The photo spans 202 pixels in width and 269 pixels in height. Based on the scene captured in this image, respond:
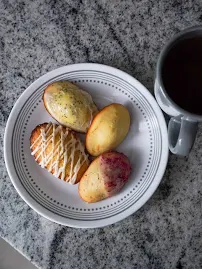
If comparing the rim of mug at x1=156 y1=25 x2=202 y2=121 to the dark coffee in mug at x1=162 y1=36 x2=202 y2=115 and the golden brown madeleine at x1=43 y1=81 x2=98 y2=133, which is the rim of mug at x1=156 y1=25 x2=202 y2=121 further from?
the golden brown madeleine at x1=43 y1=81 x2=98 y2=133

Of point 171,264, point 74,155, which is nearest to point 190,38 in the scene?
point 74,155

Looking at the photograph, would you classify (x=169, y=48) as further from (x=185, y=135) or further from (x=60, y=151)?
(x=60, y=151)

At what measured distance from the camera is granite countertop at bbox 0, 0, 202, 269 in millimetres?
949

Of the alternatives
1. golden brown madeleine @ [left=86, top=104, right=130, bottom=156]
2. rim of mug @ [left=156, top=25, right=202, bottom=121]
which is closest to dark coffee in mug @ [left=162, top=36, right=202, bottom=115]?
rim of mug @ [left=156, top=25, right=202, bottom=121]

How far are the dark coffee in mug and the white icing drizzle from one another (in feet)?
0.63

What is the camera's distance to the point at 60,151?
0.90 m

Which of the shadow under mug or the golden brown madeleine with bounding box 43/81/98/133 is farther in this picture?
the golden brown madeleine with bounding box 43/81/98/133

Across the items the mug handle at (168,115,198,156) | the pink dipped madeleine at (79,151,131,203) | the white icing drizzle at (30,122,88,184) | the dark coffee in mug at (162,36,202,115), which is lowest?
the pink dipped madeleine at (79,151,131,203)

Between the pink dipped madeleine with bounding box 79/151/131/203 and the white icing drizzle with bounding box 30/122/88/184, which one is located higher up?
the white icing drizzle with bounding box 30/122/88/184

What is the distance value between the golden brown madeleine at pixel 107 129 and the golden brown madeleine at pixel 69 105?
0.02 m

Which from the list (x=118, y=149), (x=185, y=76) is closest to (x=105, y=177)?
(x=118, y=149)

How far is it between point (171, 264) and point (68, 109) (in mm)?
324

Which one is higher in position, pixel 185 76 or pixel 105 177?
pixel 185 76

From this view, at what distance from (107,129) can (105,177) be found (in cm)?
8
